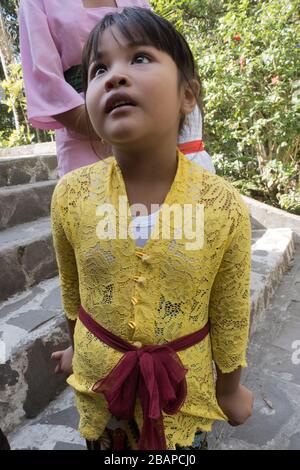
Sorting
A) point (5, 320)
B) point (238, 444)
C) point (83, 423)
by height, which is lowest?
point (238, 444)

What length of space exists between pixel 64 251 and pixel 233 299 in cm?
44

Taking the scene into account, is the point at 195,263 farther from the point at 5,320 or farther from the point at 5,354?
the point at 5,320

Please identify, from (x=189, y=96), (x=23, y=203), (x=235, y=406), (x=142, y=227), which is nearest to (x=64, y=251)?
(x=142, y=227)

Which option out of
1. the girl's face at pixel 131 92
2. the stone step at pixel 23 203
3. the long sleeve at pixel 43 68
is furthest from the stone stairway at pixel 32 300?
the girl's face at pixel 131 92

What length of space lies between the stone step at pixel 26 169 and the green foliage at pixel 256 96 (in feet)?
7.32

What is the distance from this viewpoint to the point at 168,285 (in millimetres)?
782

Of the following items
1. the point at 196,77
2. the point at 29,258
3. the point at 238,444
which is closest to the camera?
the point at 196,77

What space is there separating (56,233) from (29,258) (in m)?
1.26

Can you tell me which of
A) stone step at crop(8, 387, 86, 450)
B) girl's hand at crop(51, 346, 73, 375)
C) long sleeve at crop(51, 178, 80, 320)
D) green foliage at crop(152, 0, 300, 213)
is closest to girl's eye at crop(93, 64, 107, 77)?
long sleeve at crop(51, 178, 80, 320)

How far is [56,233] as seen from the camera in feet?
2.99

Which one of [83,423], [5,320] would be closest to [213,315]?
[83,423]

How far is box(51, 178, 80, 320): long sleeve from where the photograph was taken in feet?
2.84

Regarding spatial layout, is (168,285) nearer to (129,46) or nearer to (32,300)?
(129,46)

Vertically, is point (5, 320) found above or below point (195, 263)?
below
